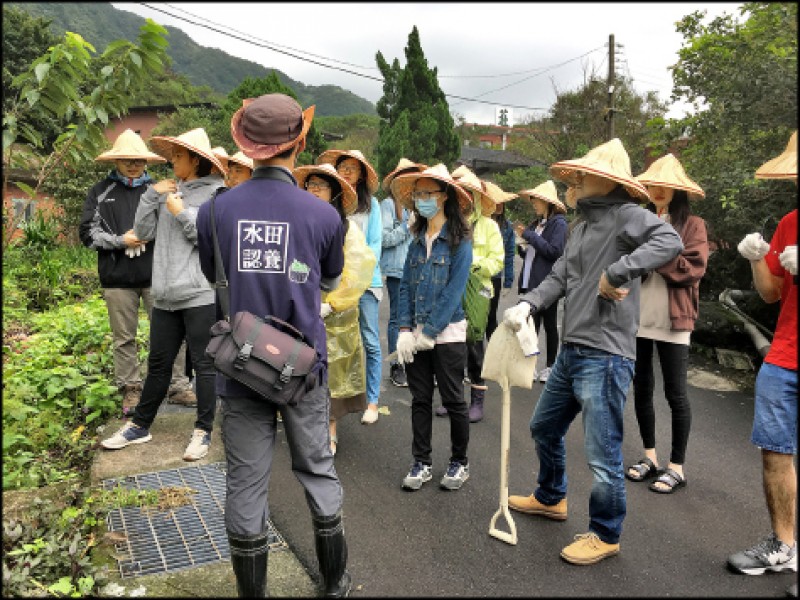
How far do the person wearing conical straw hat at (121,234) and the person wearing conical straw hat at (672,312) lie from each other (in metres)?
3.55

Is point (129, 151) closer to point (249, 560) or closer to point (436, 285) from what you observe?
point (436, 285)

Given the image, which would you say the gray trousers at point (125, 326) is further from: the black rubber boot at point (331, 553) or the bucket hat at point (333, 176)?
the black rubber boot at point (331, 553)

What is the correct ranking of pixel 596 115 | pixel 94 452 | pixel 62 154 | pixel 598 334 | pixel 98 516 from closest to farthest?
1. pixel 598 334
2. pixel 98 516
3. pixel 62 154
4. pixel 94 452
5. pixel 596 115

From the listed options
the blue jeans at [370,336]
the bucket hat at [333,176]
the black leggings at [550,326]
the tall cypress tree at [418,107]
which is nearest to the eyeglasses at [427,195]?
the bucket hat at [333,176]

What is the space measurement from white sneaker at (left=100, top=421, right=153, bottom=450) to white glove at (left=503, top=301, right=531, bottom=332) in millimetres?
2698

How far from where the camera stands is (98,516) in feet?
11.1

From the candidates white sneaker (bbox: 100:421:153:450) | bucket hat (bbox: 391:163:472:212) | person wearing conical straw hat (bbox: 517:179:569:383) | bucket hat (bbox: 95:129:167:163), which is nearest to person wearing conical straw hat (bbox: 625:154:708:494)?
bucket hat (bbox: 391:163:472:212)

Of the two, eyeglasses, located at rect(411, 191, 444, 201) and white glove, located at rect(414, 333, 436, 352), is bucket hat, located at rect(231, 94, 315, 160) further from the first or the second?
white glove, located at rect(414, 333, 436, 352)

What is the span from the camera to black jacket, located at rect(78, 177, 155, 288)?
185 inches

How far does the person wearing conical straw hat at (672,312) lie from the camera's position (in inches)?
159

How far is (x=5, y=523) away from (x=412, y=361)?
232cm

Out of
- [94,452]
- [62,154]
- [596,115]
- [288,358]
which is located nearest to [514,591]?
[288,358]

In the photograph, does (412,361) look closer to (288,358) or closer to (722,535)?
(288,358)

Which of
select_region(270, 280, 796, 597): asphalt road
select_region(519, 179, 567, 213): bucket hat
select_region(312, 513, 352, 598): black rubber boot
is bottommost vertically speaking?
select_region(270, 280, 796, 597): asphalt road
